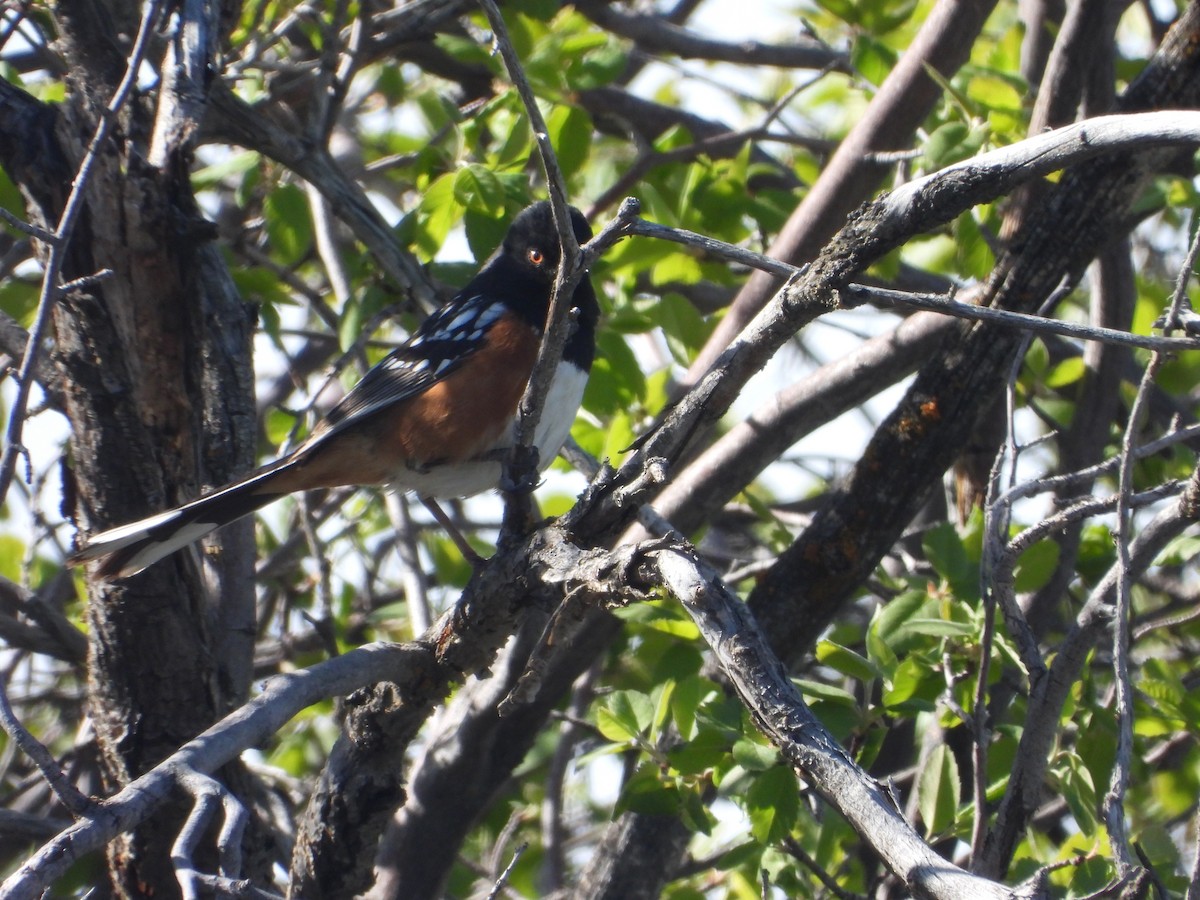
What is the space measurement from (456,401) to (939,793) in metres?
1.65

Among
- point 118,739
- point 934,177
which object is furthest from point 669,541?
point 118,739

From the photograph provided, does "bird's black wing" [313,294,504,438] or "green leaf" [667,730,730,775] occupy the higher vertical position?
"bird's black wing" [313,294,504,438]

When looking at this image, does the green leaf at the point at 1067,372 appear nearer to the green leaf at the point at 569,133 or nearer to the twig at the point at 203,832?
the green leaf at the point at 569,133

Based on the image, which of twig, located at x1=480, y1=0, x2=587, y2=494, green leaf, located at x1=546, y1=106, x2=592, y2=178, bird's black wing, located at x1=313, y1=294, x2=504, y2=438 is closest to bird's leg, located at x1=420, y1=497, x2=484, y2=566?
bird's black wing, located at x1=313, y1=294, x2=504, y2=438

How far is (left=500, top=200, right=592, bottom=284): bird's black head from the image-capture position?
3703 mm

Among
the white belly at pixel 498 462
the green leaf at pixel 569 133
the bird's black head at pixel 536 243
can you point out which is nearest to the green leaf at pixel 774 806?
the white belly at pixel 498 462

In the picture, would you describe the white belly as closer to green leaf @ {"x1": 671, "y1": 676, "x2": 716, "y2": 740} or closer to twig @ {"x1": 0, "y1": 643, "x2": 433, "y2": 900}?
green leaf @ {"x1": 671, "y1": 676, "x2": 716, "y2": 740}

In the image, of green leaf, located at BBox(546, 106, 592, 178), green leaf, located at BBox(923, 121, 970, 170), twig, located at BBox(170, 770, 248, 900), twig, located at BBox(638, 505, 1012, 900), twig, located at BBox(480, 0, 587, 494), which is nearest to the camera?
twig, located at BBox(638, 505, 1012, 900)

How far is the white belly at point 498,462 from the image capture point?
3172mm

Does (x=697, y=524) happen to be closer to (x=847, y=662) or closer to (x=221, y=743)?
(x=847, y=662)

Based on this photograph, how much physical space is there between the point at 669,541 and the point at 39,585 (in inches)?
129

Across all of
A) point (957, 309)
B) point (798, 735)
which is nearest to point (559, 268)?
point (957, 309)

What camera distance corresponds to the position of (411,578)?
387 centimetres

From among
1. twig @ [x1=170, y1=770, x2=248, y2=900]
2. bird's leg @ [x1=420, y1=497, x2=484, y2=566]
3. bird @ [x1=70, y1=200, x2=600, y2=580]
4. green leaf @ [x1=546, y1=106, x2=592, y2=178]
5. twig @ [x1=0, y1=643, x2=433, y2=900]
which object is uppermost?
green leaf @ [x1=546, y1=106, x2=592, y2=178]
